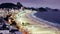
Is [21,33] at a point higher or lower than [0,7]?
lower

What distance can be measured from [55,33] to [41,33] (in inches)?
25.3

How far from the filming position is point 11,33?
9.20 metres

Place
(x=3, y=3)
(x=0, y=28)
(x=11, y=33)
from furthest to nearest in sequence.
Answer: (x=3, y=3) → (x=0, y=28) → (x=11, y=33)

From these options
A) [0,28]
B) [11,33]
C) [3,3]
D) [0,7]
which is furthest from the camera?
[0,7]

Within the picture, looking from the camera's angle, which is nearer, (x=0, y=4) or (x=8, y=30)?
(x=8, y=30)

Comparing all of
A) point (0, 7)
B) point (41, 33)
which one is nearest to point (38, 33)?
point (41, 33)

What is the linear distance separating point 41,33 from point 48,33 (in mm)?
339

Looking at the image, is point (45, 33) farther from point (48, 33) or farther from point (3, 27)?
point (3, 27)

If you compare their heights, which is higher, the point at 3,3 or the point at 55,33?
the point at 3,3

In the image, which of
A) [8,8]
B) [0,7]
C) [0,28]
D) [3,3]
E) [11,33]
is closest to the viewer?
[11,33]

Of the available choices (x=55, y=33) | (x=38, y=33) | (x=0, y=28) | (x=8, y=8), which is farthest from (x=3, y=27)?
(x=8, y=8)

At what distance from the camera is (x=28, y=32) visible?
975cm

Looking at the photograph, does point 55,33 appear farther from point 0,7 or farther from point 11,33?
point 0,7

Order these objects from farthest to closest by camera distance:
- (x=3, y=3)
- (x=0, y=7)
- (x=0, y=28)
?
(x=0, y=7), (x=3, y=3), (x=0, y=28)
